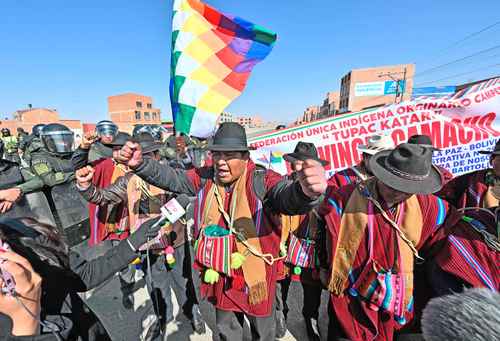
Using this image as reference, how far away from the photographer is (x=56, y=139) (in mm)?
3273

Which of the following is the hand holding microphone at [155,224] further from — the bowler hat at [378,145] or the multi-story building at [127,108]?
the multi-story building at [127,108]

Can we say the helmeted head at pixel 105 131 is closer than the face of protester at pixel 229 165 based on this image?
No

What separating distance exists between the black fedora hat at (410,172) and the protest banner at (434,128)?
2468 mm

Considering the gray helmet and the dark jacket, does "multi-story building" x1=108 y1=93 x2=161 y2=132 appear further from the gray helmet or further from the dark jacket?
the dark jacket

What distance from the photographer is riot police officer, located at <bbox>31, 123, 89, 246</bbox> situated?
3127 millimetres

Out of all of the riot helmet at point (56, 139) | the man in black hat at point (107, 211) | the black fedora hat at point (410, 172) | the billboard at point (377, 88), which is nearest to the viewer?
the black fedora hat at point (410, 172)

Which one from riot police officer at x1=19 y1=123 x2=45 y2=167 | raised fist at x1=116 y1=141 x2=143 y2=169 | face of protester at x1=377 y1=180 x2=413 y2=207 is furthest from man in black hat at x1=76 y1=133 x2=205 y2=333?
riot police officer at x1=19 y1=123 x2=45 y2=167

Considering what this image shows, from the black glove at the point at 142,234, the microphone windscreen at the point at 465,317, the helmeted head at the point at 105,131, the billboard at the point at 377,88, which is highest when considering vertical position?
the billboard at the point at 377,88

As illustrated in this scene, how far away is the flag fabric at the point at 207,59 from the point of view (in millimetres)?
2535

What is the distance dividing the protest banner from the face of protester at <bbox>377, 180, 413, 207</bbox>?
2.44 meters

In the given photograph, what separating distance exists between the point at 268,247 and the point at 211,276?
53 centimetres

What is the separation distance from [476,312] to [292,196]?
84 centimetres

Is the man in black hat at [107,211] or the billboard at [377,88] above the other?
the billboard at [377,88]

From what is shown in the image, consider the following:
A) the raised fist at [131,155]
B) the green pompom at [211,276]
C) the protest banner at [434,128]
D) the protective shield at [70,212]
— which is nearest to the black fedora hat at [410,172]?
the green pompom at [211,276]
